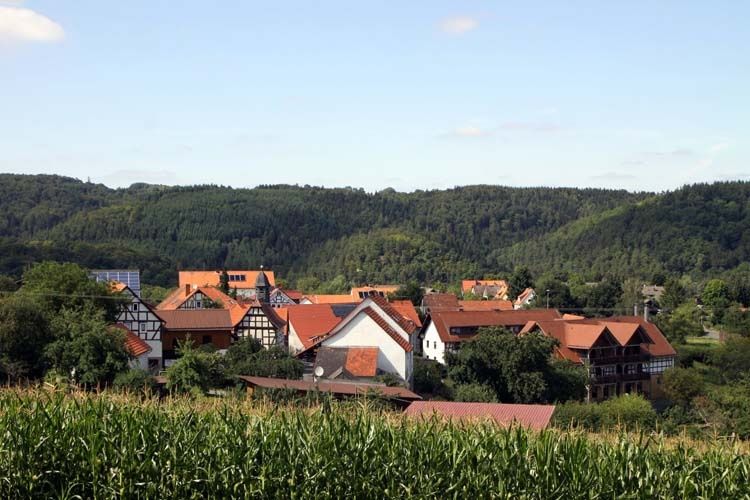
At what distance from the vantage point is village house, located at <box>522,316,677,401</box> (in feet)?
165

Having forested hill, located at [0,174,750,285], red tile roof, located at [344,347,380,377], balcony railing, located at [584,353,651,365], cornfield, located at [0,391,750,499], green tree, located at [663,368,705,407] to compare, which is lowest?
green tree, located at [663,368,705,407]

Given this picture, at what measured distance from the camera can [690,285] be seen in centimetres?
11750

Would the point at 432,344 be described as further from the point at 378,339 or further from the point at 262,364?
the point at 262,364

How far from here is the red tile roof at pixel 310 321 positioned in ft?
168

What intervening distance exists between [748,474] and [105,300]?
125 feet

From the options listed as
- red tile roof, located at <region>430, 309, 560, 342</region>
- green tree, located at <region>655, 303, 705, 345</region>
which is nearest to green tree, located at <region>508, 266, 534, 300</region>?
green tree, located at <region>655, 303, 705, 345</region>

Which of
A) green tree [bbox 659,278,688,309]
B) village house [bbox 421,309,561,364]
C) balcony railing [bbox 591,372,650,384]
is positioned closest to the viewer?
balcony railing [bbox 591,372,650,384]

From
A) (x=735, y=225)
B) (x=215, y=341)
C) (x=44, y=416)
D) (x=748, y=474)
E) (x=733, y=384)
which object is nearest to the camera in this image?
(x=748, y=474)

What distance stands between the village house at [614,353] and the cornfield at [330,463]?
131ft

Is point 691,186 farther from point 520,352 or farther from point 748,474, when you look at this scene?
point 748,474

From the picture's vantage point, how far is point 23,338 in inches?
1264

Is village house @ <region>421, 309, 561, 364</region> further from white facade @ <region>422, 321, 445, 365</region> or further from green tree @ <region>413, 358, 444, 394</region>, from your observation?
green tree @ <region>413, 358, 444, 394</region>

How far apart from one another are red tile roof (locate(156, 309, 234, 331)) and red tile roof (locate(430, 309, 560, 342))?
536 inches

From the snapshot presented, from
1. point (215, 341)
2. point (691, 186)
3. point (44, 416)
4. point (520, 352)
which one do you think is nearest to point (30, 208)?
point (691, 186)
